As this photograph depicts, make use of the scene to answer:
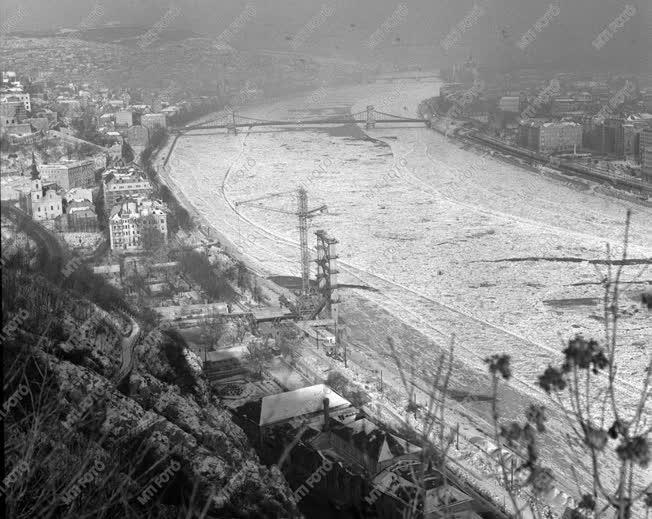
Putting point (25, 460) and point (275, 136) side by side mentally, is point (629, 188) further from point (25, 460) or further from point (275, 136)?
point (25, 460)

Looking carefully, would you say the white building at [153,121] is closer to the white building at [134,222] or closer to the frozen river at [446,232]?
the frozen river at [446,232]

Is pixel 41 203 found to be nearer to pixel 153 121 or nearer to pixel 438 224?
pixel 438 224

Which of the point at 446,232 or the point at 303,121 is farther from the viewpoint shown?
the point at 303,121

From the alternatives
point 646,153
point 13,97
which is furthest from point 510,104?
point 13,97

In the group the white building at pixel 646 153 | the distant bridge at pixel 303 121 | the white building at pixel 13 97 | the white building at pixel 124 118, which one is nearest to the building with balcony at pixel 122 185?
the white building at pixel 13 97

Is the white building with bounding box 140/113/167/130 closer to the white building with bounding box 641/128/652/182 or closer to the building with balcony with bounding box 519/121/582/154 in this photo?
the building with balcony with bounding box 519/121/582/154

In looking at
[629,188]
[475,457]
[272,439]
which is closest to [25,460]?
[272,439]

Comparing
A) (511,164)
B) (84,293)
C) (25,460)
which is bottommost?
(511,164)
